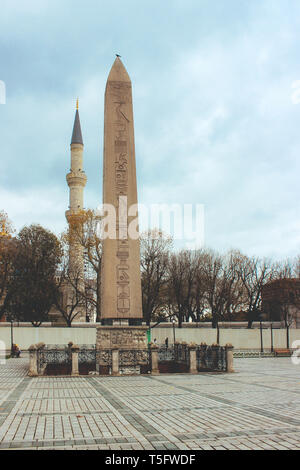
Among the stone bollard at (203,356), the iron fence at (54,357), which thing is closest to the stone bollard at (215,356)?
the stone bollard at (203,356)

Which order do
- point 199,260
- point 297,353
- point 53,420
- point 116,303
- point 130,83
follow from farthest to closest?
point 199,260 → point 297,353 → point 130,83 → point 116,303 → point 53,420

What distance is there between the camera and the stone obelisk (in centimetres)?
1620

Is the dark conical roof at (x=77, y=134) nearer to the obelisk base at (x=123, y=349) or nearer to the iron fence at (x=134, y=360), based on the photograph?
the obelisk base at (x=123, y=349)

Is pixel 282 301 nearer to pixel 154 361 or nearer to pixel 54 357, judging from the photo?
pixel 154 361

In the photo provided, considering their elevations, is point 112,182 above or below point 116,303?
above

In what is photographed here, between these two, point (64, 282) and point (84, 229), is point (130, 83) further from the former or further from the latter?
point (64, 282)

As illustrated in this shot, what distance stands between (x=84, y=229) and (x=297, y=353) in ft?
55.1

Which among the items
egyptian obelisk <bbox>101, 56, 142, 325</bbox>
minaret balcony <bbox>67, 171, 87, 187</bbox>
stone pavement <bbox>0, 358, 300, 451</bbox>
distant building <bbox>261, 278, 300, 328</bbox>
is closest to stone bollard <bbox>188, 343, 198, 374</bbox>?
egyptian obelisk <bbox>101, 56, 142, 325</bbox>

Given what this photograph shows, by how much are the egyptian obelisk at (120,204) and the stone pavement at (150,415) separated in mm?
3033

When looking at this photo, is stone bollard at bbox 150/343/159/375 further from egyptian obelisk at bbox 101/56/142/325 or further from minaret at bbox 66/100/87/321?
minaret at bbox 66/100/87/321

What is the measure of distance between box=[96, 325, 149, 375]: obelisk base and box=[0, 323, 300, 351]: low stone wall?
A: 16.9 metres

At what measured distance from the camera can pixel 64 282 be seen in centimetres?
4131
